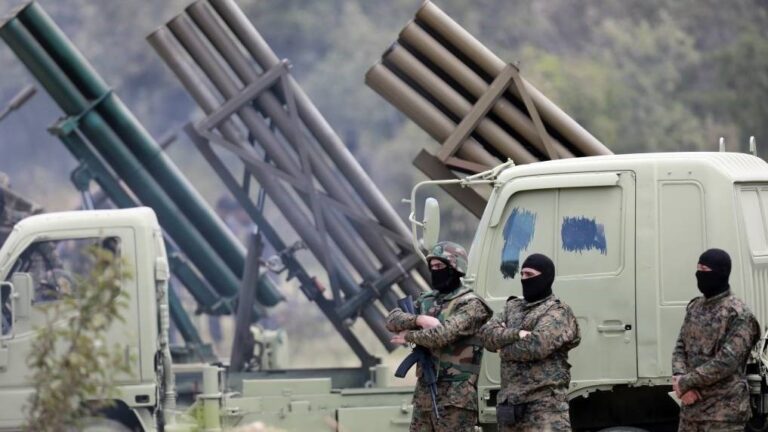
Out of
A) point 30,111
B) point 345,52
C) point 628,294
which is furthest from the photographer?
point 345,52

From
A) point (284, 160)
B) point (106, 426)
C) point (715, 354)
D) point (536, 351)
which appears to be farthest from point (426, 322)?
point (284, 160)

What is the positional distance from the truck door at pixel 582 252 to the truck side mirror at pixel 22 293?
10.5 feet

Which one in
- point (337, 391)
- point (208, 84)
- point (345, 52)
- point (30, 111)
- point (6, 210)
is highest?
point (345, 52)

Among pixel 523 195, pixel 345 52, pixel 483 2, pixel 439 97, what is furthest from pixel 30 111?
pixel 523 195

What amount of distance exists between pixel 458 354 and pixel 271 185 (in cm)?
483

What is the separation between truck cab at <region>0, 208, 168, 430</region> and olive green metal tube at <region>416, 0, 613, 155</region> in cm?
255

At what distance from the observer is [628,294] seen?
30.0 ft

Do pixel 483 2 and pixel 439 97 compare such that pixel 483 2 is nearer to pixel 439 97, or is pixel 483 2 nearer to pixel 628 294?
pixel 439 97

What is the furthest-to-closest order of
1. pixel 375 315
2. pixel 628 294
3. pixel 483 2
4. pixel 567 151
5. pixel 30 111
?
pixel 483 2 → pixel 30 111 → pixel 375 315 → pixel 567 151 → pixel 628 294

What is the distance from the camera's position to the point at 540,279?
346 inches

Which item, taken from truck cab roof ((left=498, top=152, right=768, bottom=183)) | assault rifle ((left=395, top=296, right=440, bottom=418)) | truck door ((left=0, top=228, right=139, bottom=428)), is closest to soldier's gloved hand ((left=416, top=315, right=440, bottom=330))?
assault rifle ((left=395, top=296, right=440, bottom=418))

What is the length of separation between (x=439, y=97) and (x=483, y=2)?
30.3m

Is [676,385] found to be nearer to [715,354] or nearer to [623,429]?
[715,354]

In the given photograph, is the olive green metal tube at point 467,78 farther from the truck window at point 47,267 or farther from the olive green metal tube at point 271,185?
the truck window at point 47,267
